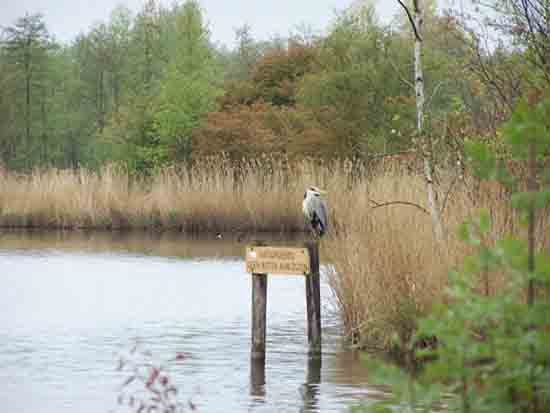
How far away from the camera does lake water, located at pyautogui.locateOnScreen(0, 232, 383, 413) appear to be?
8.80 m

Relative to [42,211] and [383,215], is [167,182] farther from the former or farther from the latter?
[383,215]

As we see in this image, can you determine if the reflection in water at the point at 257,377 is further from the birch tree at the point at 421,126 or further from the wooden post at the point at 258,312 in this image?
the birch tree at the point at 421,126

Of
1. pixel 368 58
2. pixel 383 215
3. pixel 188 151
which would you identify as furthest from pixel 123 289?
pixel 188 151

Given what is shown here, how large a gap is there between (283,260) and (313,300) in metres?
0.51

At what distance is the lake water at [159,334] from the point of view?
880 cm

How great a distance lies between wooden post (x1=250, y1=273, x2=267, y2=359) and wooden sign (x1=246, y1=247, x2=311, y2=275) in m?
0.16

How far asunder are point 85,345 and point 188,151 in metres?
24.8

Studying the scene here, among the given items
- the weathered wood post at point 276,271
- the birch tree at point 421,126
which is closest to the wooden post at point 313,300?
the weathered wood post at point 276,271

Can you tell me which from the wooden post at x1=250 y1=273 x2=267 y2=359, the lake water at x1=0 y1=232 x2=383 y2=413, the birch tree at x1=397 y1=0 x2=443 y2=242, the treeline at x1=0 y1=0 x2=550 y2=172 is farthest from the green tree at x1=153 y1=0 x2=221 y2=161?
the wooden post at x1=250 y1=273 x2=267 y2=359

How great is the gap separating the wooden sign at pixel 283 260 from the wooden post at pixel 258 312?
16cm

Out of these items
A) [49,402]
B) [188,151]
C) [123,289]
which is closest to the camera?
[49,402]

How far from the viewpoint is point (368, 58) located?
3194cm

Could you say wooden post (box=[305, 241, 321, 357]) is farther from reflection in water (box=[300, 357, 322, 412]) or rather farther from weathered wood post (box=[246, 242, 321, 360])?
reflection in water (box=[300, 357, 322, 412])

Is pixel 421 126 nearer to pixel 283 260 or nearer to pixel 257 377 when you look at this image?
pixel 283 260
